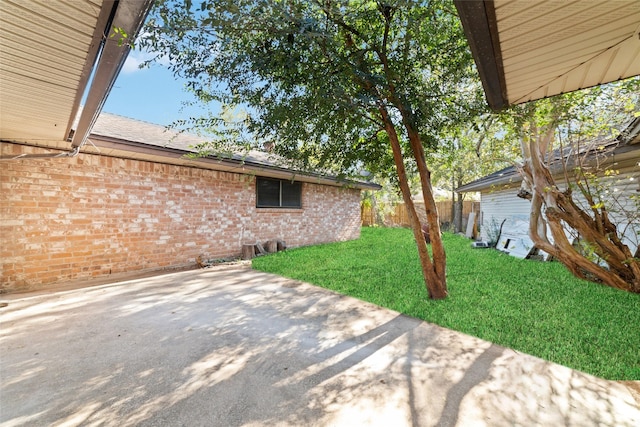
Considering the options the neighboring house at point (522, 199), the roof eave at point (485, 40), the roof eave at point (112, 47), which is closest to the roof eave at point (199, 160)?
the roof eave at point (112, 47)

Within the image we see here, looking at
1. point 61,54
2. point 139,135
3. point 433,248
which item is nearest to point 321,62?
point 61,54

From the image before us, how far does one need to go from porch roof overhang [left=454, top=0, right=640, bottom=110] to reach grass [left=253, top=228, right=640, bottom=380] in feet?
8.18

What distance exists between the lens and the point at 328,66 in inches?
137

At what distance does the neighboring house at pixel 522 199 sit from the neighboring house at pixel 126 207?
4752mm

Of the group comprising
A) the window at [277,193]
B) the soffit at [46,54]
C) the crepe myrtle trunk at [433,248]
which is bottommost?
the crepe myrtle trunk at [433,248]

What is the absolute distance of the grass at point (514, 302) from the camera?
110 inches

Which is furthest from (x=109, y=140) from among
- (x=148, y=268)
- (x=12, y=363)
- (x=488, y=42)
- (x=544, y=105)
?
(x=544, y=105)

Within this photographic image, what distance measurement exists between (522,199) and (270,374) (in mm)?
9431

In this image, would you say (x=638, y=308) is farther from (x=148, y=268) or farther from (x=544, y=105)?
(x=148, y=268)

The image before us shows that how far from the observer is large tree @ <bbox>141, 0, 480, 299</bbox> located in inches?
108

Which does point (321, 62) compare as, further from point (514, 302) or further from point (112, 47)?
point (514, 302)

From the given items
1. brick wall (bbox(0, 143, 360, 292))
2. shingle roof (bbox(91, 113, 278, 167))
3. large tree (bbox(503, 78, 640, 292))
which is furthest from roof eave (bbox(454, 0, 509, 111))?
brick wall (bbox(0, 143, 360, 292))

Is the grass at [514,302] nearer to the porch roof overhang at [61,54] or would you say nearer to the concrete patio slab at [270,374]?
the concrete patio slab at [270,374]

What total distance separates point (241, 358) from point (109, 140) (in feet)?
14.6
